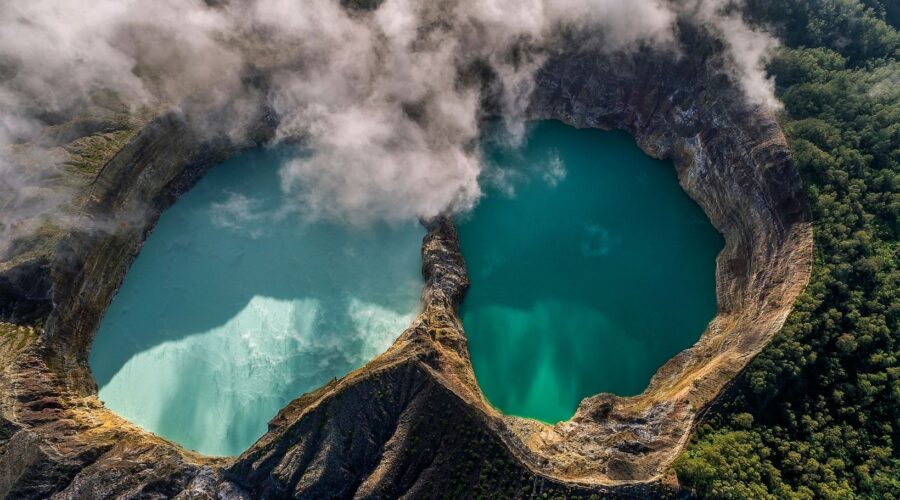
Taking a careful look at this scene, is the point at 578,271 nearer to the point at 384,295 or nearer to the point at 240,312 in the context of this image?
the point at 384,295

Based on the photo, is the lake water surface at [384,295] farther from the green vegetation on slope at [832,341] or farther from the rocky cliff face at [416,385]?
the green vegetation on slope at [832,341]

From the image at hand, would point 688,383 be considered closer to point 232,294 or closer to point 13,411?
point 232,294

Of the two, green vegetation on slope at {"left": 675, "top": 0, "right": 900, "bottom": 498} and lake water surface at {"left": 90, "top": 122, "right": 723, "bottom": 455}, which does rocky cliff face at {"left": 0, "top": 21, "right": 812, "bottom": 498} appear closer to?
green vegetation on slope at {"left": 675, "top": 0, "right": 900, "bottom": 498}

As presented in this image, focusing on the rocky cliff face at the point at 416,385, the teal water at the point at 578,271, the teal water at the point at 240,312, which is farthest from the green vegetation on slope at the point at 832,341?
the teal water at the point at 240,312

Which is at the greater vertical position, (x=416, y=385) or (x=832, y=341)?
(x=832, y=341)

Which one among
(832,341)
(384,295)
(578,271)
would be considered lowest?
(832,341)

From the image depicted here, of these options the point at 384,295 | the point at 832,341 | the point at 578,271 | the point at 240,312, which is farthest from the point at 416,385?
the point at 832,341
